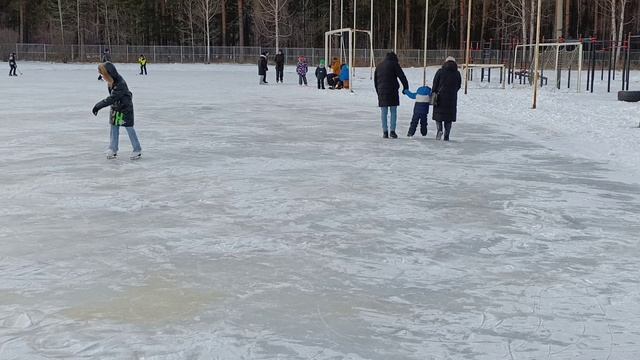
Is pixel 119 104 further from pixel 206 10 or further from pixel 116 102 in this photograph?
pixel 206 10

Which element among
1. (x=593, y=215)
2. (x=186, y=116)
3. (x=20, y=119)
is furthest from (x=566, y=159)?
(x=20, y=119)

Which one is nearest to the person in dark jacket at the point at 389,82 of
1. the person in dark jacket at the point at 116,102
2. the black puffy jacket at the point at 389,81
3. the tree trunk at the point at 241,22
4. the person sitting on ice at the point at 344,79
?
the black puffy jacket at the point at 389,81

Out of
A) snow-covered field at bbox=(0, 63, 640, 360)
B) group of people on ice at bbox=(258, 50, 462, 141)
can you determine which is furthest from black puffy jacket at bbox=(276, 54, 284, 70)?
snow-covered field at bbox=(0, 63, 640, 360)

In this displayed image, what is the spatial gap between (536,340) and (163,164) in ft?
21.2

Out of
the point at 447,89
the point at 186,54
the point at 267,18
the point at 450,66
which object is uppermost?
the point at 267,18

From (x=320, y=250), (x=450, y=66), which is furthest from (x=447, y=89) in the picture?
(x=320, y=250)

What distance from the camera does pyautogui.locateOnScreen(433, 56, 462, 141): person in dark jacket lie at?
10.8m

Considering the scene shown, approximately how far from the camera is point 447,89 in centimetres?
1089

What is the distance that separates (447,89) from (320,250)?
6.62 m

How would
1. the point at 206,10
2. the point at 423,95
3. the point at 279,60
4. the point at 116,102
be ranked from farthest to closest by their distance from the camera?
1. the point at 206,10
2. the point at 279,60
3. the point at 423,95
4. the point at 116,102

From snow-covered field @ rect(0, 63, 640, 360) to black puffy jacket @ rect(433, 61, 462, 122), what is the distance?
0.71 metres

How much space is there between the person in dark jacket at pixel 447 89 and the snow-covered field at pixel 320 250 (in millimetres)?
708

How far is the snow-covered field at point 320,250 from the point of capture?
3385 millimetres

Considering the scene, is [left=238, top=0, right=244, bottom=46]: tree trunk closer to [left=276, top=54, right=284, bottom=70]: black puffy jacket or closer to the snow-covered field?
[left=276, top=54, right=284, bottom=70]: black puffy jacket
